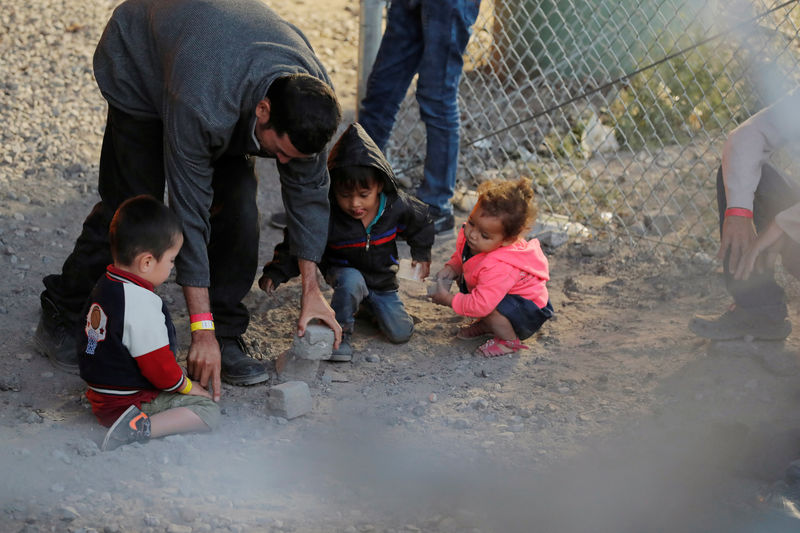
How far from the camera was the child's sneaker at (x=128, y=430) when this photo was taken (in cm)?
260

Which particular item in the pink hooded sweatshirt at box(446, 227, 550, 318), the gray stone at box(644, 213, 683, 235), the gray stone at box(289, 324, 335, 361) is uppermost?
the gray stone at box(289, 324, 335, 361)

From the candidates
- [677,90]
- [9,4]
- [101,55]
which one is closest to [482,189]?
[101,55]

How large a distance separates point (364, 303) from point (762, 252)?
5.39ft

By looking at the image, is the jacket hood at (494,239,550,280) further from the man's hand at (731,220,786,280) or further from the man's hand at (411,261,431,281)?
the man's hand at (731,220,786,280)

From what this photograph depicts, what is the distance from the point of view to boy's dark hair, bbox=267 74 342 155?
2.46m

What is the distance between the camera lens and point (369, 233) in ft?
11.6

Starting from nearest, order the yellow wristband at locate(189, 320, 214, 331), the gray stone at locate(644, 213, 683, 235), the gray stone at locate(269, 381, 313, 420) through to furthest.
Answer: the yellow wristband at locate(189, 320, 214, 331)
the gray stone at locate(269, 381, 313, 420)
the gray stone at locate(644, 213, 683, 235)

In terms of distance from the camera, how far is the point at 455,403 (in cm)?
308

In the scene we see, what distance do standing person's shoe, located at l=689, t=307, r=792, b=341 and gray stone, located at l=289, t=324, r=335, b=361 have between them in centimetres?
148

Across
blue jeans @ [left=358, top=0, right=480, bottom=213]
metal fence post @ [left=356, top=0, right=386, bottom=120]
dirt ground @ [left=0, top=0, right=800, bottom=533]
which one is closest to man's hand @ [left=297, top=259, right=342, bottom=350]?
dirt ground @ [left=0, top=0, right=800, bottom=533]

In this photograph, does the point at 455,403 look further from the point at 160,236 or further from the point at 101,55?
the point at 101,55

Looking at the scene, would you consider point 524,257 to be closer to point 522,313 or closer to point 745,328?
point 522,313

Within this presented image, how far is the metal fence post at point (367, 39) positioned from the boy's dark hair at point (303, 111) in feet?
8.75

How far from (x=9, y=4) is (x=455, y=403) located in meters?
5.66
